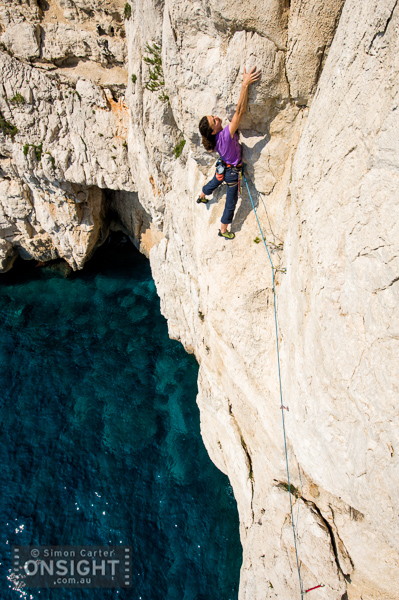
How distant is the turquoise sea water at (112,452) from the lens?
31.2 feet

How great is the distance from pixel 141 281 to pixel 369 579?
15655mm

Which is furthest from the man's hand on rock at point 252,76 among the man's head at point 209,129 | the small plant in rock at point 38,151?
the small plant in rock at point 38,151

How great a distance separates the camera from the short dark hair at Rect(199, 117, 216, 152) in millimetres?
5531

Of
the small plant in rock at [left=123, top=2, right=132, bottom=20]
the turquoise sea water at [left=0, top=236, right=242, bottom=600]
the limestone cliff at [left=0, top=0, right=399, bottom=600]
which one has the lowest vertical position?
the turquoise sea water at [left=0, top=236, right=242, bottom=600]

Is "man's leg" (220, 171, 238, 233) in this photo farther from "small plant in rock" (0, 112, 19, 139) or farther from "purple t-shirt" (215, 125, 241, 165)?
"small plant in rock" (0, 112, 19, 139)

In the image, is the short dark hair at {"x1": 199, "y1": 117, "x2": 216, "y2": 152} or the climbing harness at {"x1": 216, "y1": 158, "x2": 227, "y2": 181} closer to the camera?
the short dark hair at {"x1": 199, "y1": 117, "x2": 216, "y2": 152}

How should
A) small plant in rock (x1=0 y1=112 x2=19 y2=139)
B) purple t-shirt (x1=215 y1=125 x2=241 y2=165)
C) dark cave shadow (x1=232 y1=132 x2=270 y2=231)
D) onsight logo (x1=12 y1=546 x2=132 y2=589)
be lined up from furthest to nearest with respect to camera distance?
1. small plant in rock (x1=0 y1=112 x2=19 y2=139)
2. onsight logo (x1=12 y1=546 x2=132 y2=589)
3. dark cave shadow (x1=232 y1=132 x2=270 y2=231)
4. purple t-shirt (x1=215 y1=125 x2=241 y2=165)

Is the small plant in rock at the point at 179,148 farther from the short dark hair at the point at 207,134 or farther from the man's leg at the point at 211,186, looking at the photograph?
the short dark hair at the point at 207,134

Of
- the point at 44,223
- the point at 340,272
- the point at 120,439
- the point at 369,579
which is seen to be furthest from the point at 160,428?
the point at 44,223

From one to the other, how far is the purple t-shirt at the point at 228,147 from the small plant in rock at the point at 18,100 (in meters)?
11.8

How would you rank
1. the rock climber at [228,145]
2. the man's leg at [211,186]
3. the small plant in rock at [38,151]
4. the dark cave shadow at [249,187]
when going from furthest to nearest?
1. the small plant in rock at [38,151]
2. the man's leg at [211,186]
3. the dark cave shadow at [249,187]
4. the rock climber at [228,145]

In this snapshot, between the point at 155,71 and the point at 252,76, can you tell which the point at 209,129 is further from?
the point at 155,71

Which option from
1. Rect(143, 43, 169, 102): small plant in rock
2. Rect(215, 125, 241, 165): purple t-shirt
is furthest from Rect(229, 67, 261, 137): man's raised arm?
Rect(143, 43, 169, 102): small plant in rock

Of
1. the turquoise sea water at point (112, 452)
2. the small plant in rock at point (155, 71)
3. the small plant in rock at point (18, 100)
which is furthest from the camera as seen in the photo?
the small plant in rock at point (18, 100)
